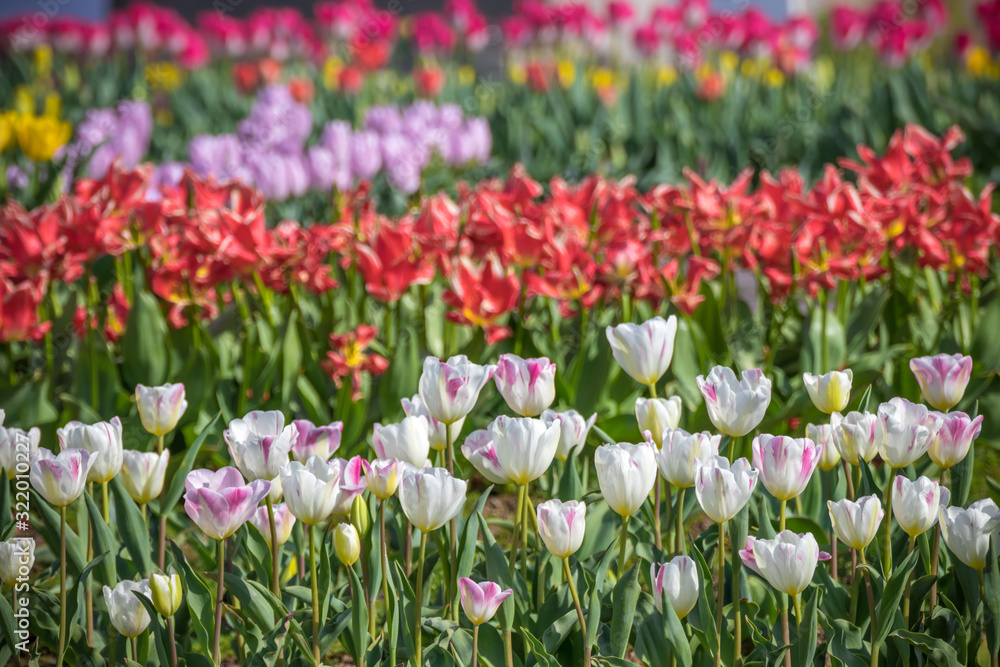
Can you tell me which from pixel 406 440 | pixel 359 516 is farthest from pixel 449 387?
pixel 359 516

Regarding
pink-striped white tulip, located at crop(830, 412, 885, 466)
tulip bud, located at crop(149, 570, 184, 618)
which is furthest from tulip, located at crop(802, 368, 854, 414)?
tulip bud, located at crop(149, 570, 184, 618)

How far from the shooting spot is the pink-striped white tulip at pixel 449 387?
1260 mm

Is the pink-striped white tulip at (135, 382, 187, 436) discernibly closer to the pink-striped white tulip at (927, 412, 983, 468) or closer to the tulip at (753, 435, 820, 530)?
the tulip at (753, 435, 820, 530)

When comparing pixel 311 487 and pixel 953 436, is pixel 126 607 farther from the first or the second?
pixel 953 436

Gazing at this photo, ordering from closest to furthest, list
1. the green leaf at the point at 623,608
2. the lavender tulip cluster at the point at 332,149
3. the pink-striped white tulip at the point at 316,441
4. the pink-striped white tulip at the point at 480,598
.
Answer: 1. the pink-striped white tulip at the point at 480,598
2. the green leaf at the point at 623,608
3. the pink-striped white tulip at the point at 316,441
4. the lavender tulip cluster at the point at 332,149

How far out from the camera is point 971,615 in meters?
1.30

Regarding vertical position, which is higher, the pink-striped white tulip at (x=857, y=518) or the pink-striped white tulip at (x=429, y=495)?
the pink-striped white tulip at (x=429, y=495)

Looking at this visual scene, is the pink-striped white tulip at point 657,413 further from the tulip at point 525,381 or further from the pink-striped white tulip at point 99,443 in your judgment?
the pink-striped white tulip at point 99,443

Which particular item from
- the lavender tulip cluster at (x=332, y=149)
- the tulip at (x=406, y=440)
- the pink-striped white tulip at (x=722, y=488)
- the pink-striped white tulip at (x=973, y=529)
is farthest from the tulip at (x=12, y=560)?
the lavender tulip cluster at (x=332, y=149)

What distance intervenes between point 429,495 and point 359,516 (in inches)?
6.5

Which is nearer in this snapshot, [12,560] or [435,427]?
[12,560]

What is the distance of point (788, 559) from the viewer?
1.11 metres

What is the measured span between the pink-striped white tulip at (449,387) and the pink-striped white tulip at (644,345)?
219mm

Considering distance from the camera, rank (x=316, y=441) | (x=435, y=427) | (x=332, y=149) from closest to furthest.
Result: 1. (x=316, y=441)
2. (x=435, y=427)
3. (x=332, y=149)
